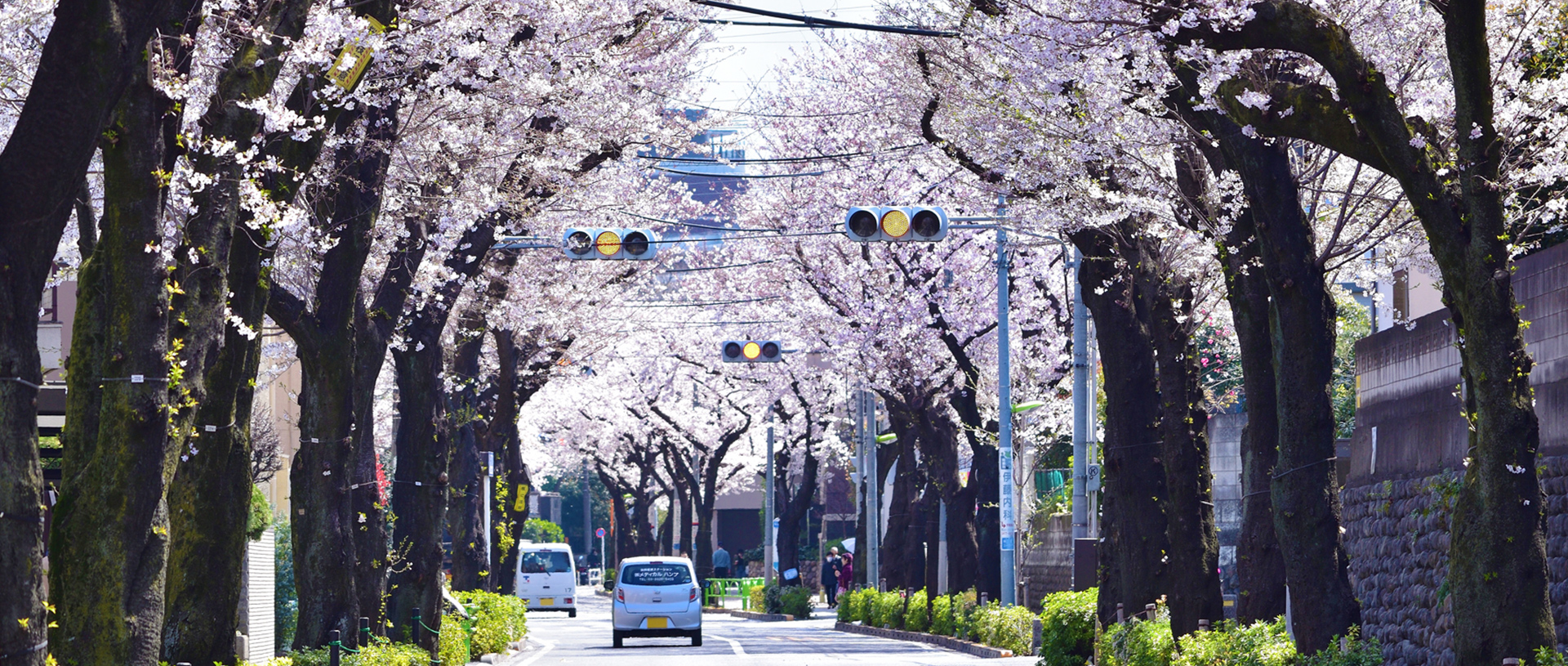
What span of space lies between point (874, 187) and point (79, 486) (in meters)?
20.3

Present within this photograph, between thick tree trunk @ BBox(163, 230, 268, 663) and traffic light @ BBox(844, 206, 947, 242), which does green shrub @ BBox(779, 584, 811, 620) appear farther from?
thick tree trunk @ BBox(163, 230, 268, 663)

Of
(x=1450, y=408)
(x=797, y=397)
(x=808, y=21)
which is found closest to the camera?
(x=1450, y=408)

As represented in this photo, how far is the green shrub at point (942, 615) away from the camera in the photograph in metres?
28.3

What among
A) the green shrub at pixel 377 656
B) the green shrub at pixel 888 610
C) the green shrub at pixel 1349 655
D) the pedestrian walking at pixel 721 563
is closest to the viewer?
the green shrub at pixel 1349 655

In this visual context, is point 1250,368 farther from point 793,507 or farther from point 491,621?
point 793,507

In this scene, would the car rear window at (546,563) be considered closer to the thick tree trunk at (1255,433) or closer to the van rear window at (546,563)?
the van rear window at (546,563)

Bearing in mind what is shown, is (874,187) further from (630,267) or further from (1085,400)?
(1085,400)

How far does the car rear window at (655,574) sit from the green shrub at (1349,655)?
17.7 m

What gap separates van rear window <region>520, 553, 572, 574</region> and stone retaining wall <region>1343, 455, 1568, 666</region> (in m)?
31.3

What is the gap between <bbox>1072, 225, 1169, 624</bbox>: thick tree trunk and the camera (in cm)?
1675

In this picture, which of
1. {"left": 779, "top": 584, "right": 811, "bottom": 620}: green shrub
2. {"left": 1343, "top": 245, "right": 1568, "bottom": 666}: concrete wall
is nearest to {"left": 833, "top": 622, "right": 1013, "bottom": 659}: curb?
{"left": 779, "top": 584, "right": 811, "bottom": 620}: green shrub

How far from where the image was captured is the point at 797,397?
142 ft

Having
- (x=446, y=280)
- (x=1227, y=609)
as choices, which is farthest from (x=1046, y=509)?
(x=446, y=280)

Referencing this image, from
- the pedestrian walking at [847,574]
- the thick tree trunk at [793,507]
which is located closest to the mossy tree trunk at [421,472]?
the thick tree trunk at [793,507]
